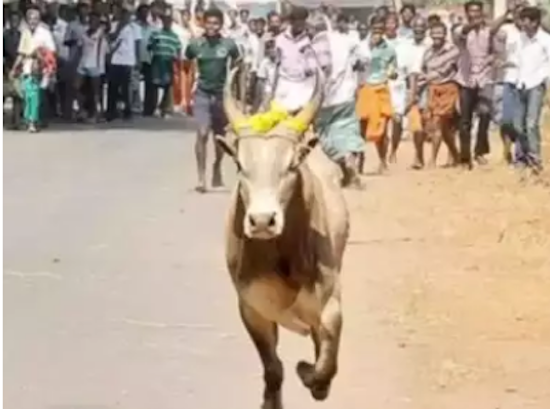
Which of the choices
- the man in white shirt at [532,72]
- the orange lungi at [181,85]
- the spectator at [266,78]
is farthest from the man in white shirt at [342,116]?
the orange lungi at [181,85]

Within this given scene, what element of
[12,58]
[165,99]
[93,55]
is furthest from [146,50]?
[12,58]

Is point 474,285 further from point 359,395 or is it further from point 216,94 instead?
point 216,94

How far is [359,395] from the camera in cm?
843

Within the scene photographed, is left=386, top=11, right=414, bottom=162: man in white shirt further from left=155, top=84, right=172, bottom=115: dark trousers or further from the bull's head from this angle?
the bull's head

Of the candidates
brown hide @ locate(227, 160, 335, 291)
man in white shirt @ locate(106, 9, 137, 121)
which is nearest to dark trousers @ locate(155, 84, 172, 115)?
man in white shirt @ locate(106, 9, 137, 121)

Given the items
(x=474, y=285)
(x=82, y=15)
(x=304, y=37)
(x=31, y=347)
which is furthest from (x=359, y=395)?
(x=82, y=15)

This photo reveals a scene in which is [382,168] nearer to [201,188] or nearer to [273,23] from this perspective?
[201,188]

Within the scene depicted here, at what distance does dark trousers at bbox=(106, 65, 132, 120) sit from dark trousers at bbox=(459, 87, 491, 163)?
8.14m

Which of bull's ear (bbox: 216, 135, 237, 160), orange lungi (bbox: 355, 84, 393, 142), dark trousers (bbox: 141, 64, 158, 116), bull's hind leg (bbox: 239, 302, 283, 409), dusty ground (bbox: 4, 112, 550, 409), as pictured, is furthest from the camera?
dark trousers (bbox: 141, 64, 158, 116)

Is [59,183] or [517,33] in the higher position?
[517,33]

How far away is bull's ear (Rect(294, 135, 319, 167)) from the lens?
695 cm

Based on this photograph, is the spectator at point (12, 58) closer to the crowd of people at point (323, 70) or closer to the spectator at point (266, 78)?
the crowd of people at point (323, 70)

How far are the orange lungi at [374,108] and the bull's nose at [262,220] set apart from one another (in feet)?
43.0

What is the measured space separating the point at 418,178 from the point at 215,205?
373 centimetres
